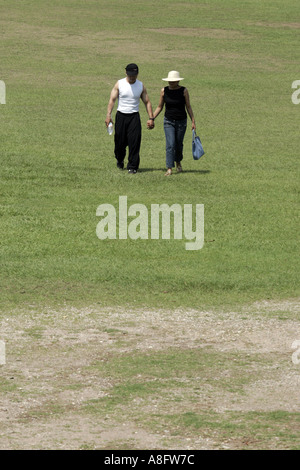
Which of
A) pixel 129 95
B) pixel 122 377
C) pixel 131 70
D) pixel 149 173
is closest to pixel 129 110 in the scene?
pixel 129 95

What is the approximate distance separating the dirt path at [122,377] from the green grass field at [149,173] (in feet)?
0.71

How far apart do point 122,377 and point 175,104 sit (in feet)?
29.2

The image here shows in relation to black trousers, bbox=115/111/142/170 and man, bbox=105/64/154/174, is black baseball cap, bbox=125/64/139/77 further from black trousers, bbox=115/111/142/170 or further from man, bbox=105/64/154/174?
black trousers, bbox=115/111/142/170

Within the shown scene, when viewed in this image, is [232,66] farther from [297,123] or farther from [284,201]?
[284,201]

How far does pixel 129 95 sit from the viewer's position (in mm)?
16516

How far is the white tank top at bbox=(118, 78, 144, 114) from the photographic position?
16500 mm

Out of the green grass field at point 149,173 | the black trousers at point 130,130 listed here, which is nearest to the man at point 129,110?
the black trousers at point 130,130

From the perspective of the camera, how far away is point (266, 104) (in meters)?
25.8

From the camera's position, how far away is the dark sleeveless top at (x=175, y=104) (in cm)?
1647

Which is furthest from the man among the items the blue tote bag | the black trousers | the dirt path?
the dirt path

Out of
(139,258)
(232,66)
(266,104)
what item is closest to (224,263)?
(139,258)

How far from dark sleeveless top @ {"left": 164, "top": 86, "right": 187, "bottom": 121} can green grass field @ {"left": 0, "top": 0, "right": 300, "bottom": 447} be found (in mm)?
1148

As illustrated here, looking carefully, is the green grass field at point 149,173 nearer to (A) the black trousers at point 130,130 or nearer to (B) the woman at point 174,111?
(A) the black trousers at point 130,130
